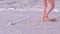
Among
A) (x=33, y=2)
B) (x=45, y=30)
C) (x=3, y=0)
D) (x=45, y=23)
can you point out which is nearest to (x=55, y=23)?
(x=45, y=23)

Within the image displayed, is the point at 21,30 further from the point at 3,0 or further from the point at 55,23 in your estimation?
the point at 3,0

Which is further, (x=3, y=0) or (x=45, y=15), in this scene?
(x=3, y=0)

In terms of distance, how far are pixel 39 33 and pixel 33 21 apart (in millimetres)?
1740

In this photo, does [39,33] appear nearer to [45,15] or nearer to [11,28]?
[11,28]

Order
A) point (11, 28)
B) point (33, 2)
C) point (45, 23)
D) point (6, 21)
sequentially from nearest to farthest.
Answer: point (11, 28) → point (45, 23) → point (6, 21) → point (33, 2)

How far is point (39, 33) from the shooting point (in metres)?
6.24

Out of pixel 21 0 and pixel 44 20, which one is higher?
pixel 44 20

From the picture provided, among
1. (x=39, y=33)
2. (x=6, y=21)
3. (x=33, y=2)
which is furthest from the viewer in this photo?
(x=33, y=2)

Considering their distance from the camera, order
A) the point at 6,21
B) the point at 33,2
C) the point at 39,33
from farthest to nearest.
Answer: the point at 33,2 → the point at 6,21 → the point at 39,33

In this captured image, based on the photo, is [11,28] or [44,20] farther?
[44,20]

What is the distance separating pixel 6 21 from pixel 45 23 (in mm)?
1320

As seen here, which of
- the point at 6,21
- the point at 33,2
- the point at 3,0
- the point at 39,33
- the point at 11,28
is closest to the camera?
the point at 39,33

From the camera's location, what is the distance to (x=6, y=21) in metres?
8.02

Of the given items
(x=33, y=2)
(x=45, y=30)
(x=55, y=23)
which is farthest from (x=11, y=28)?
(x=33, y=2)
